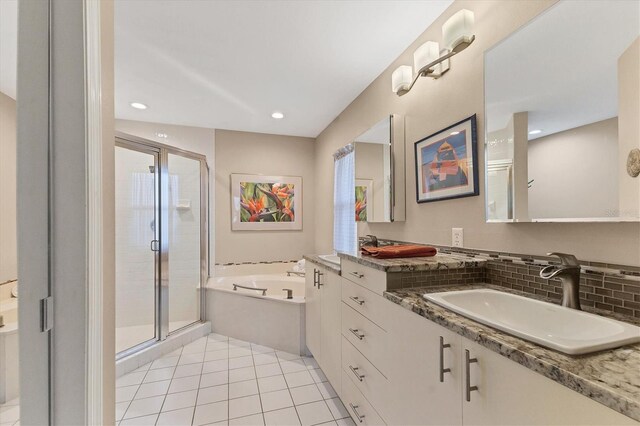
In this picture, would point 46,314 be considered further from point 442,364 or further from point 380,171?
point 380,171

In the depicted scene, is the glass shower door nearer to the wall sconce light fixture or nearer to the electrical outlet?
the wall sconce light fixture

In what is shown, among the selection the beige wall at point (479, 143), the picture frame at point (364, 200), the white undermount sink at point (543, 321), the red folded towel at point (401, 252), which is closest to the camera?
the white undermount sink at point (543, 321)

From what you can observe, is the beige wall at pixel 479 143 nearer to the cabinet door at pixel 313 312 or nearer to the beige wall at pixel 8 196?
the cabinet door at pixel 313 312

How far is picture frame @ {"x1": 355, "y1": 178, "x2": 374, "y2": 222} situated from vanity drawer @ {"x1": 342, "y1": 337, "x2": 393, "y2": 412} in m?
1.09

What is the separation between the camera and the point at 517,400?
679mm

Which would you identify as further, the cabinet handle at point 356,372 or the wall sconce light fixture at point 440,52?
the cabinet handle at point 356,372

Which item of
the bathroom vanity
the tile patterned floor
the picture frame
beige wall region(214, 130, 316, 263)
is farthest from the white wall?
beige wall region(214, 130, 316, 263)

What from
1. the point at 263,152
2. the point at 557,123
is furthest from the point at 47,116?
the point at 263,152

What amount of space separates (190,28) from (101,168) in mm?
1373

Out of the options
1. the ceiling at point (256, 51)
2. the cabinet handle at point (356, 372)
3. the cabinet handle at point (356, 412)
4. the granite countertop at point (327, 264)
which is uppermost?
the ceiling at point (256, 51)

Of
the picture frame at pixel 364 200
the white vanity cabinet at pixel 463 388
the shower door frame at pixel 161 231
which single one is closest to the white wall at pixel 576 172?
the white vanity cabinet at pixel 463 388

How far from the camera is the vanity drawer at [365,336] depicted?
4.24 feet

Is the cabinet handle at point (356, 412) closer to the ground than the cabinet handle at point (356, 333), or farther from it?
closer to the ground

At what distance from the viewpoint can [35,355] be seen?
2.40 feet
